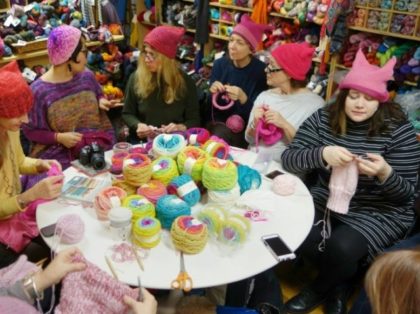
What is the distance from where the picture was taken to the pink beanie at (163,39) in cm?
241

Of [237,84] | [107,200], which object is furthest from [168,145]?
[237,84]

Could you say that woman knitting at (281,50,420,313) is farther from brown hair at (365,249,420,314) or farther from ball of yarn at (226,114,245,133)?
brown hair at (365,249,420,314)

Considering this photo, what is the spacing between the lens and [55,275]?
1150 mm

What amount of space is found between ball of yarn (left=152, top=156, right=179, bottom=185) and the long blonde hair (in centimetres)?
96

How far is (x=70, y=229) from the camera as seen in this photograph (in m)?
1.41

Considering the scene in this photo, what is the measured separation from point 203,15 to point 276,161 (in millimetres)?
2444

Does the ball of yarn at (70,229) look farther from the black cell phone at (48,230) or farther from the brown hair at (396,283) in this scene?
the brown hair at (396,283)

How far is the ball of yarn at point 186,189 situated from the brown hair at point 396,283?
70 centimetres

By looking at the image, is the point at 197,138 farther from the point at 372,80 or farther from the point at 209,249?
the point at 372,80

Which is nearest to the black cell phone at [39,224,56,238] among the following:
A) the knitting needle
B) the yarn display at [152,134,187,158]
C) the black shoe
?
the knitting needle

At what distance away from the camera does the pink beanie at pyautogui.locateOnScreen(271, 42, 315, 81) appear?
7.33 ft

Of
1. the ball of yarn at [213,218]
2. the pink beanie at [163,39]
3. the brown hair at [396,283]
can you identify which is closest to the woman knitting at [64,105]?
the pink beanie at [163,39]

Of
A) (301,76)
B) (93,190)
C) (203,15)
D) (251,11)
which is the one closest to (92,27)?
(203,15)

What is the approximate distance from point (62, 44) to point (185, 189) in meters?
1.12
